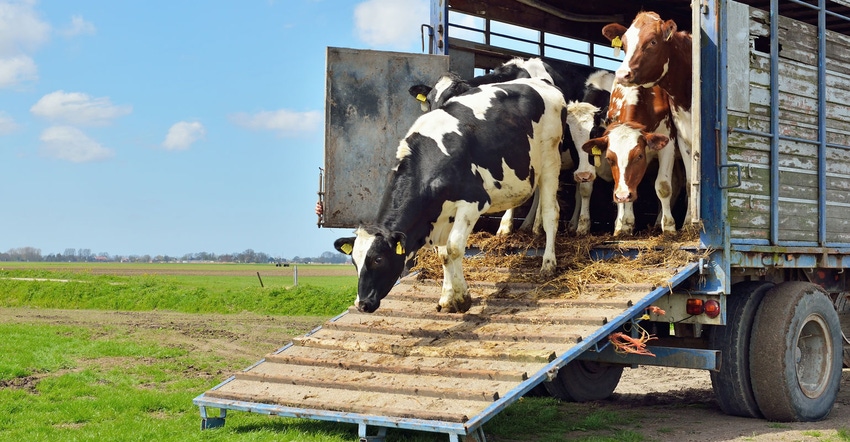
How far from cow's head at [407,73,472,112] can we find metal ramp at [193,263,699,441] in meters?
2.03

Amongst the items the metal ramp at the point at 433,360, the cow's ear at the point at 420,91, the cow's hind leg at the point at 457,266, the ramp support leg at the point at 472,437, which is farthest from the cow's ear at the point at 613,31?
the ramp support leg at the point at 472,437

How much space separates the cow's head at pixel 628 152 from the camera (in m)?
8.11

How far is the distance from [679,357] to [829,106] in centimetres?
315

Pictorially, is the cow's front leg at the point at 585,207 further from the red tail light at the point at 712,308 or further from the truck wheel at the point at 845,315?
the truck wheel at the point at 845,315

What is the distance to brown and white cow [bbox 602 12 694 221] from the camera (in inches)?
324

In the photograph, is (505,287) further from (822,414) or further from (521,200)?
(822,414)

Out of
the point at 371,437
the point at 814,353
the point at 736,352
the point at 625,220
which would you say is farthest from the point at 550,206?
the point at 371,437

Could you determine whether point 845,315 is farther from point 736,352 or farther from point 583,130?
point 583,130

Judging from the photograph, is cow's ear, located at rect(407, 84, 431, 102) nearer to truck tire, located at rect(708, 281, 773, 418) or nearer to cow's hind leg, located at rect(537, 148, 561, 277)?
cow's hind leg, located at rect(537, 148, 561, 277)

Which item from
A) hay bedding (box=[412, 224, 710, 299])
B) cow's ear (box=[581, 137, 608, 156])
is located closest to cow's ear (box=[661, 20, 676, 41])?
cow's ear (box=[581, 137, 608, 156])

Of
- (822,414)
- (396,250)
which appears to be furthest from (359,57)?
(822,414)

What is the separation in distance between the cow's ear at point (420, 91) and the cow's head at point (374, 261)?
2.30 m

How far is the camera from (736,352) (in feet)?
25.4

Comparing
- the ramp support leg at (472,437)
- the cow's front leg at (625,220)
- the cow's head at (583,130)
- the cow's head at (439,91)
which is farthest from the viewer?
the cow's head at (439,91)
